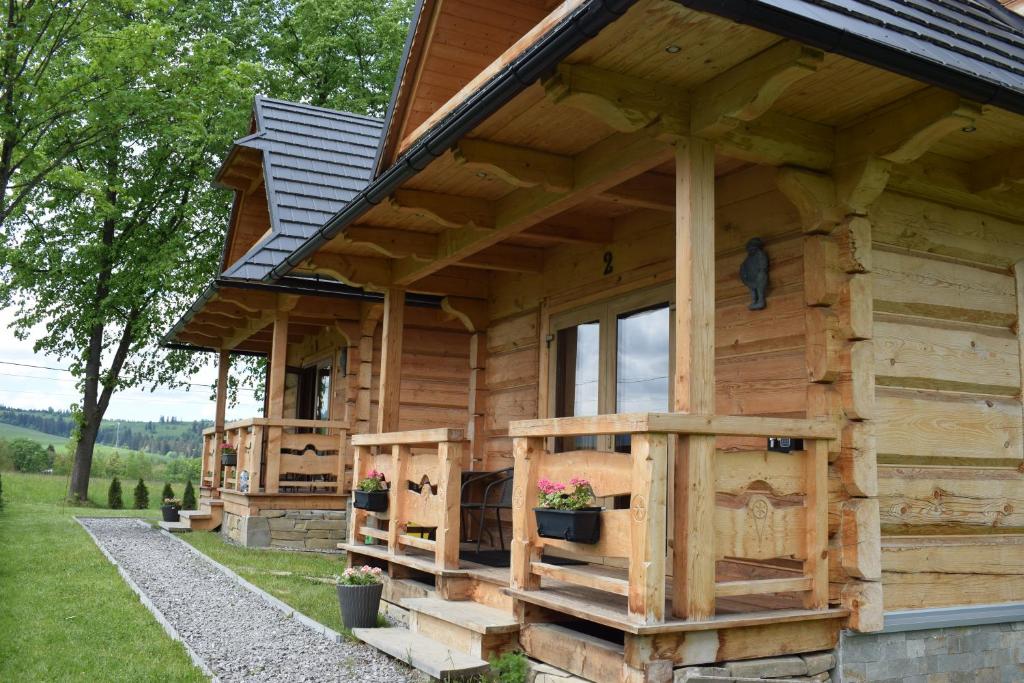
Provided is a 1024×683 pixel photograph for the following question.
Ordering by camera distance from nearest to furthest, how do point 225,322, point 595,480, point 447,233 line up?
1. point 595,480
2. point 447,233
3. point 225,322

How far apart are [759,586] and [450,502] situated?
2.45 metres

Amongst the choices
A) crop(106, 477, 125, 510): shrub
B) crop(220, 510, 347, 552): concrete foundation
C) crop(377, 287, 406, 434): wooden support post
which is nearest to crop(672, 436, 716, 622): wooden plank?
crop(377, 287, 406, 434): wooden support post

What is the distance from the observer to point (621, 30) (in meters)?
3.86

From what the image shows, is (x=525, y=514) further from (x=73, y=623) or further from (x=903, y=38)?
(x=73, y=623)

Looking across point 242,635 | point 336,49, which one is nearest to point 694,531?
point 242,635

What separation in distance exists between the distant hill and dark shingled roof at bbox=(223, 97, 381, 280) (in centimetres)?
3079

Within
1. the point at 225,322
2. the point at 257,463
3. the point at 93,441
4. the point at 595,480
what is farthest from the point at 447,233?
the point at 93,441

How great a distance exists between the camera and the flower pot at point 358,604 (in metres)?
6.52

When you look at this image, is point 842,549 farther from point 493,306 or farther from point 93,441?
point 93,441

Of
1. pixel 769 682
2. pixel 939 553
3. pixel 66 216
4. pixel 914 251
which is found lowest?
pixel 769 682

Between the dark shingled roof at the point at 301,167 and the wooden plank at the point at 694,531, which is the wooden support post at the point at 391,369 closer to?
the dark shingled roof at the point at 301,167

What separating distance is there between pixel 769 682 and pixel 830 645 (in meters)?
0.56

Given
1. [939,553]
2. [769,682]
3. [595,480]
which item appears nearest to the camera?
[769,682]

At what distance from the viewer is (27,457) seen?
28.0 meters
